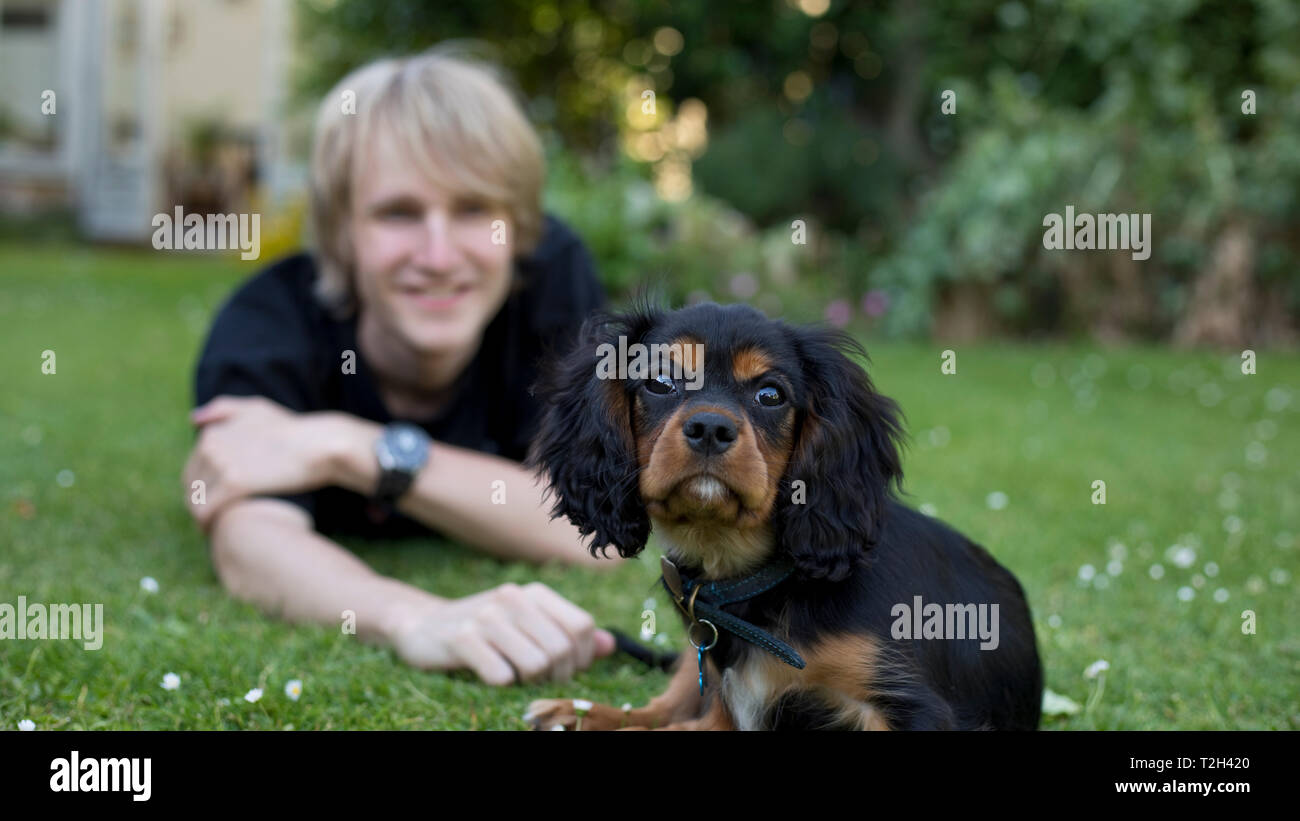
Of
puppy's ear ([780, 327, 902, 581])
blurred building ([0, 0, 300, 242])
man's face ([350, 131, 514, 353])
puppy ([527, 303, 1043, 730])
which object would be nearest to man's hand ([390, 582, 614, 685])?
puppy ([527, 303, 1043, 730])

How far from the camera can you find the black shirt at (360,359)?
415cm

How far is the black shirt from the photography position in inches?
163

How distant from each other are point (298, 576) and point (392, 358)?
122 cm

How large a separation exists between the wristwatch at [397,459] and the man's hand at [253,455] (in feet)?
0.57

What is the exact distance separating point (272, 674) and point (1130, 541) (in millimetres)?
3233

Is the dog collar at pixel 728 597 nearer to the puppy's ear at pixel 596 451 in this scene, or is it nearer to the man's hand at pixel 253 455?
the puppy's ear at pixel 596 451

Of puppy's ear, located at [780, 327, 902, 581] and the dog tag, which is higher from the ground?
puppy's ear, located at [780, 327, 902, 581]

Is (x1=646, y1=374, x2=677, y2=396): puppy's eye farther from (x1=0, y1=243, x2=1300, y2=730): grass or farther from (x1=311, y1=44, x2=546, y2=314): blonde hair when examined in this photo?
(x1=311, y1=44, x2=546, y2=314): blonde hair

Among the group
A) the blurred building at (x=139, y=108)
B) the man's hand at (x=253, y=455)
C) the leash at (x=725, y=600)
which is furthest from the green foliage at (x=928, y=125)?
the blurred building at (x=139, y=108)

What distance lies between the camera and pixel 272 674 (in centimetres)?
289

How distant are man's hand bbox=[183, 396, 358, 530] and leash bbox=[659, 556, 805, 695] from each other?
175cm

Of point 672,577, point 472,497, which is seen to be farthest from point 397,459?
point 672,577

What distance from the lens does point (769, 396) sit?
2.40 metres

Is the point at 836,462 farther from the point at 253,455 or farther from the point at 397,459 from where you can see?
the point at 253,455
